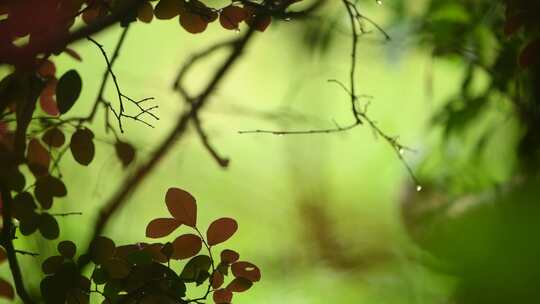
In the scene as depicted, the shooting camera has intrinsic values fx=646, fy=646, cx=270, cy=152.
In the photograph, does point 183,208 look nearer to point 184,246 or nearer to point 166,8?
point 184,246

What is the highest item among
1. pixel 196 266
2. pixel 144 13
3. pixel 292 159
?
pixel 292 159

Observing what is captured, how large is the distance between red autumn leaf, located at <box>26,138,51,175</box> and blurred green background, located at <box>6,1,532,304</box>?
24.8 inches

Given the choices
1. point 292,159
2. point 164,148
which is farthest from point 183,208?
point 292,159

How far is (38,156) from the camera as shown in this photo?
0.66m

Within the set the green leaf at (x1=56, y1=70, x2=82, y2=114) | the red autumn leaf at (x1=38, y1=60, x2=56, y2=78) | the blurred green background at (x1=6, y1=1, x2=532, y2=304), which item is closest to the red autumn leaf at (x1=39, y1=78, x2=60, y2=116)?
the red autumn leaf at (x1=38, y1=60, x2=56, y2=78)

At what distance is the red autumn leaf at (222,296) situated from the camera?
1.89 feet

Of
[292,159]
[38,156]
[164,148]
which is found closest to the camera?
[38,156]

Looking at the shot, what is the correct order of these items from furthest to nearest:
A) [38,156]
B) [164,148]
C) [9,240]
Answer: [164,148] → [38,156] → [9,240]

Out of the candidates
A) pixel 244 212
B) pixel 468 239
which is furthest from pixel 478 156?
pixel 244 212

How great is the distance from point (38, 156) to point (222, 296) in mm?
244

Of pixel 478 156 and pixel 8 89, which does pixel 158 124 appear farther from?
pixel 8 89

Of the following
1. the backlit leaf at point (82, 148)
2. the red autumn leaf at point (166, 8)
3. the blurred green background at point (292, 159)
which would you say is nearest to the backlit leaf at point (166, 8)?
the red autumn leaf at point (166, 8)

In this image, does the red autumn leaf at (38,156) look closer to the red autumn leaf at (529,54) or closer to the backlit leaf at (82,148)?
the backlit leaf at (82,148)

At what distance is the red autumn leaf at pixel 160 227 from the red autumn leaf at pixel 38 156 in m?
0.14
